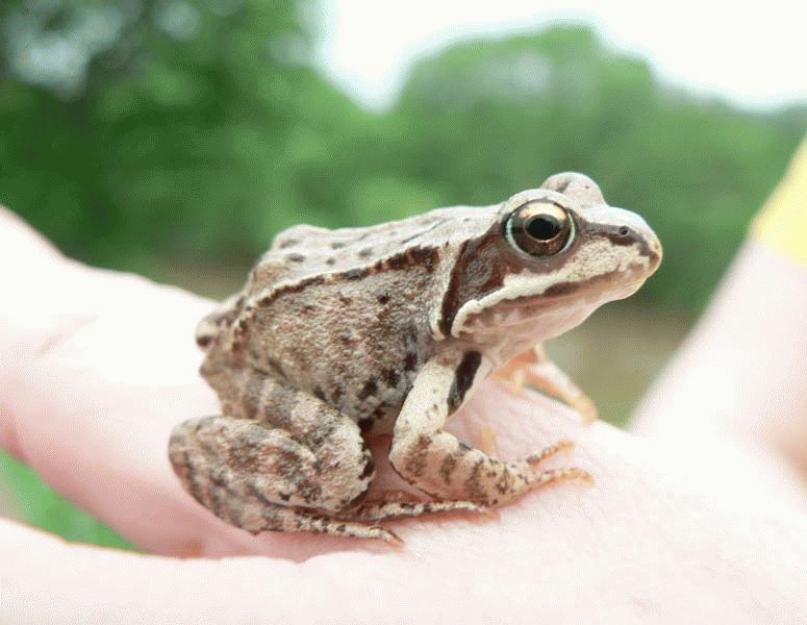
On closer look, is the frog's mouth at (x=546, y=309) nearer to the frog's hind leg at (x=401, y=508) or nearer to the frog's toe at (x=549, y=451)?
the frog's toe at (x=549, y=451)

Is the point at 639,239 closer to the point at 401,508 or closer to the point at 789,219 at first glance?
the point at 401,508

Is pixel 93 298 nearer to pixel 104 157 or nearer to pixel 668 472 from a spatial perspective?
pixel 668 472

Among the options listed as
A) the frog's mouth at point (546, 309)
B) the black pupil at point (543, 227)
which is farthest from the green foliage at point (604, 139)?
the black pupil at point (543, 227)

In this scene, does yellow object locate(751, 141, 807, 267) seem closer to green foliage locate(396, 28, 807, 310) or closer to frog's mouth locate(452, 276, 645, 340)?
frog's mouth locate(452, 276, 645, 340)

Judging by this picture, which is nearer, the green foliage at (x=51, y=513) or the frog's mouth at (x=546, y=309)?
the frog's mouth at (x=546, y=309)

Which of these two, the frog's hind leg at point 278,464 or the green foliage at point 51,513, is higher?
the frog's hind leg at point 278,464

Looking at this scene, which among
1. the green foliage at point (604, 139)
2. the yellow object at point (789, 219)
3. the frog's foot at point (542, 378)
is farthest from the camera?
the green foliage at point (604, 139)

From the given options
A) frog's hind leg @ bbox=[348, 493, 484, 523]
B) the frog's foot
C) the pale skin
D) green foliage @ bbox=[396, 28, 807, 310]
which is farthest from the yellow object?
green foliage @ bbox=[396, 28, 807, 310]

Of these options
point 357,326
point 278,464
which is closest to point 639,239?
point 357,326

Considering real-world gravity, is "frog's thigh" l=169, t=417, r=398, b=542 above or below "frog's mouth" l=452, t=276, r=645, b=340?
below
